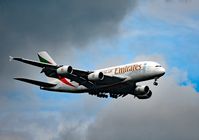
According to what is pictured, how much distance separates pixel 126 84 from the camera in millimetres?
114312

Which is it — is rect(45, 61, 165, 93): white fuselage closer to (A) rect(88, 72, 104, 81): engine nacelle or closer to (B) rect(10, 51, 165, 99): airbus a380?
(B) rect(10, 51, 165, 99): airbus a380

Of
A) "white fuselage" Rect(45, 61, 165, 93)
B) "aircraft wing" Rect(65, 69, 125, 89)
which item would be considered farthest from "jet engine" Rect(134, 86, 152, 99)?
"aircraft wing" Rect(65, 69, 125, 89)

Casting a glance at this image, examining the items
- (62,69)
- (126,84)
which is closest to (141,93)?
(126,84)

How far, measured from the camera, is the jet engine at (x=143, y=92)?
120 metres

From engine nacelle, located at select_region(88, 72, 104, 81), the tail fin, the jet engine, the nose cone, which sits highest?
the tail fin

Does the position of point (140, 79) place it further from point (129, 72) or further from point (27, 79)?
point (27, 79)

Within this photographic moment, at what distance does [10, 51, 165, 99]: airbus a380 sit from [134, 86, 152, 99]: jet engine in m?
0.99

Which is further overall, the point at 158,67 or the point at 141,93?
the point at 141,93

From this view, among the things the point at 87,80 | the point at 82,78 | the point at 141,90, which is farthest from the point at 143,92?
the point at 82,78

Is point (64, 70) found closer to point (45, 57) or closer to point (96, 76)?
point (96, 76)

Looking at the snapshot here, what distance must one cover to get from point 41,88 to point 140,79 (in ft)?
55.4

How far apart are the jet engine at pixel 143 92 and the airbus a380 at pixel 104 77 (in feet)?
3.26

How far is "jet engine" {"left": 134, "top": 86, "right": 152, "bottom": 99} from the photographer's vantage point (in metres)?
120

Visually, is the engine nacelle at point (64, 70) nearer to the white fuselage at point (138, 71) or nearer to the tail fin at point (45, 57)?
the white fuselage at point (138, 71)
